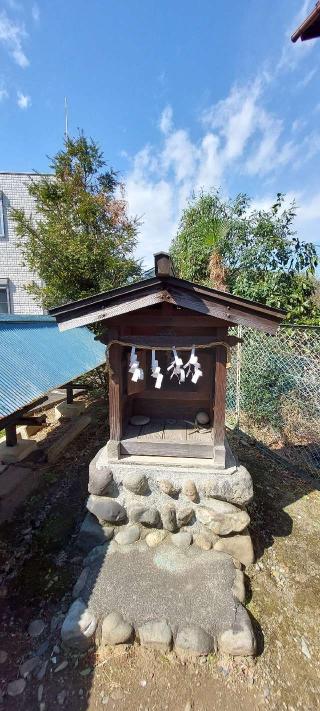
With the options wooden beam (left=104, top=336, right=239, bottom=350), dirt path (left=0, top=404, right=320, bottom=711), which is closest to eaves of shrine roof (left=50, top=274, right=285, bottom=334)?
wooden beam (left=104, top=336, right=239, bottom=350)

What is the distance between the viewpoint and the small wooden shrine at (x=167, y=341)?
297 cm

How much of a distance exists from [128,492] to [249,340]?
453 centimetres

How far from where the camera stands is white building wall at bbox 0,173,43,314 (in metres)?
11.6

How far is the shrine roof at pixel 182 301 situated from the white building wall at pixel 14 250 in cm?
918

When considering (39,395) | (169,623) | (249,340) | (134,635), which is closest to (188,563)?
(169,623)

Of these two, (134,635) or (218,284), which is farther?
(218,284)

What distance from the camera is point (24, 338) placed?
5340 mm

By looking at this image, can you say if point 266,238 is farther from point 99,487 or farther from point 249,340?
point 99,487

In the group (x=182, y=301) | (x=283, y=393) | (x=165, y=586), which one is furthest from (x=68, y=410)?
(x=182, y=301)

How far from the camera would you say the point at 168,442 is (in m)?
3.53

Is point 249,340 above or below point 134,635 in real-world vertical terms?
above

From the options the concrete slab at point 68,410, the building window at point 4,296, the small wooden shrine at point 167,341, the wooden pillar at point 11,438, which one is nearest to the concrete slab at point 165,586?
the small wooden shrine at point 167,341

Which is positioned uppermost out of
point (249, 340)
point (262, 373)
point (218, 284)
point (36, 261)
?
point (36, 261)

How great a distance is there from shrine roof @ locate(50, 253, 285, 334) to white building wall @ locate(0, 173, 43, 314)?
361 inches
